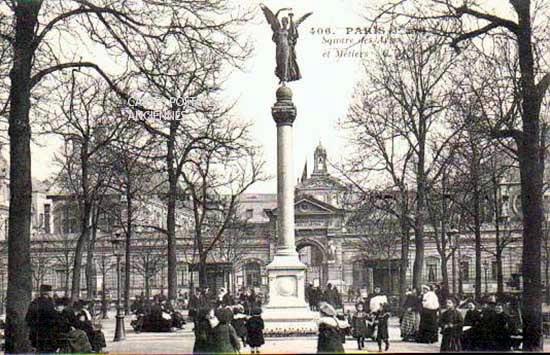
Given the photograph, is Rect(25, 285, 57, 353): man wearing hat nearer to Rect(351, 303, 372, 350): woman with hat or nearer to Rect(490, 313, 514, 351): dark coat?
Rect(351, 303, 372, 350): woman with hat

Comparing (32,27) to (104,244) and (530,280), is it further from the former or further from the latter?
(104,244)

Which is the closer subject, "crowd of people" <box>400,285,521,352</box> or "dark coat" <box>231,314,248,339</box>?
"crowd of people" <box>400,285,521,352</box>

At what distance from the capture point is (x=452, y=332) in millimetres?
19859

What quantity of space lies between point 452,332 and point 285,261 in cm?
652

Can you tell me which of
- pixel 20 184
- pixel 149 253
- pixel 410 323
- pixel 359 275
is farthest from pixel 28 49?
pixel 359 275

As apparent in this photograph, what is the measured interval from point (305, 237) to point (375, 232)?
41.1 ft

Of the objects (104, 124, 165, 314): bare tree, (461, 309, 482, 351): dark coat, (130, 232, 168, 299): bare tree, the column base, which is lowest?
(461, 309, 482, 351): dark coat

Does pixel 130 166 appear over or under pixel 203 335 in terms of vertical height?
over

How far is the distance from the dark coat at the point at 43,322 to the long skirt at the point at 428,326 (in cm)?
1034

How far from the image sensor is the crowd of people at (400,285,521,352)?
17.8 meters

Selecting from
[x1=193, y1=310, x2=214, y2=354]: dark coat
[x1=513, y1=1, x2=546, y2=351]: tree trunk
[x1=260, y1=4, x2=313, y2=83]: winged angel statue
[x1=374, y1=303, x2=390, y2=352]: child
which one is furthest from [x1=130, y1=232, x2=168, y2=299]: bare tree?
[x1=513, y1=1, x2=546, y2=351]: tree trunk

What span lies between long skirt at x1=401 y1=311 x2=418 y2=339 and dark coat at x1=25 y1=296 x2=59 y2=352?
1092 centimetres

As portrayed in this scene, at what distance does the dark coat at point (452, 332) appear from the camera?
1975 centimetres

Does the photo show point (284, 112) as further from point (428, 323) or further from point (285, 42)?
point (428, 323)
